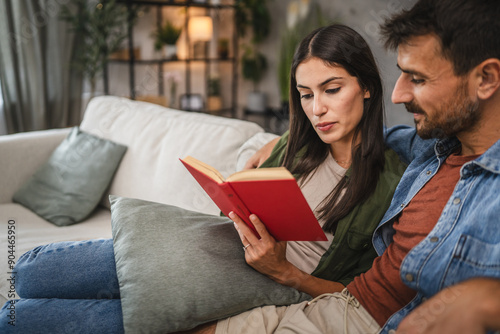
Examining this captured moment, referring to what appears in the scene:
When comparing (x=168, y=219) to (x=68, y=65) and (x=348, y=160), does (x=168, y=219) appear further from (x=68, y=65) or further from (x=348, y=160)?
(x=68, y=65)

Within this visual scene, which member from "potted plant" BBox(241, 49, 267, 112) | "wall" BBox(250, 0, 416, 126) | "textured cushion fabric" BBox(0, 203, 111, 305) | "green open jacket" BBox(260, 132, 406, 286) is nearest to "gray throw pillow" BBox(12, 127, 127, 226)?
"textured cushion fabric" BBox(0, 203, 111, 305)

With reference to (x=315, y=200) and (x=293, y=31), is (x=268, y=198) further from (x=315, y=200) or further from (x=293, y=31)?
(x=293, y=31)

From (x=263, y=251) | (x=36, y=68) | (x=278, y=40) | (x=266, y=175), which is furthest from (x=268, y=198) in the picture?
(x=278, y=40)

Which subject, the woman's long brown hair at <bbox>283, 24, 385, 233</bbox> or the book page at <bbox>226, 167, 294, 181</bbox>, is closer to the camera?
the book page at <bbox>226, 167, 294, 181</bbox>

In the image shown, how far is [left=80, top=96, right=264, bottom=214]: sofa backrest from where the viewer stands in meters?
1.63

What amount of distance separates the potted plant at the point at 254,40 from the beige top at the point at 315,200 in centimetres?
365

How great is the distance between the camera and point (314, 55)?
1.17m

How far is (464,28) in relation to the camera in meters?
0.84

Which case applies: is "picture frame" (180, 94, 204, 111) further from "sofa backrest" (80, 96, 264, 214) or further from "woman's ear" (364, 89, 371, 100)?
"woman's ear" (364, 89, 371, 100)

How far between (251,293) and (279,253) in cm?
11

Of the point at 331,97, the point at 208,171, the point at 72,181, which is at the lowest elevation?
the point at 72,181

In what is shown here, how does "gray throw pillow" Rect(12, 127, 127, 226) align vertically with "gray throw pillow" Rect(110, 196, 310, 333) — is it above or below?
below

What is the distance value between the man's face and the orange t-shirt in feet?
0.33

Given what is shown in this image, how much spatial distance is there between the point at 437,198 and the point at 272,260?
0.39m
